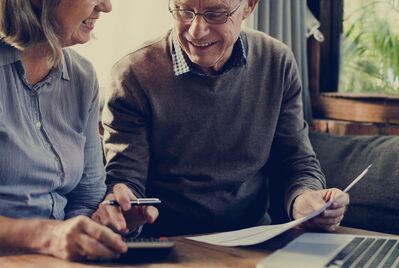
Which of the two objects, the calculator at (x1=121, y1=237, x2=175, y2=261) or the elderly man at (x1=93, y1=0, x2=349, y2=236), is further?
the elderly man at (x1=93, y1=0, x2=349, y2=236)

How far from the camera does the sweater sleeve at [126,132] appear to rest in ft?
5.99

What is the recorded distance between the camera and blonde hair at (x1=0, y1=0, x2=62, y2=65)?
151 cm

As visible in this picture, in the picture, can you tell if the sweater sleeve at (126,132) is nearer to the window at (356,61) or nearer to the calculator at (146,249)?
the calculator at (146,249)

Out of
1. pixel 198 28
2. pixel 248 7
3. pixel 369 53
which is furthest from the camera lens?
pixel 369 53

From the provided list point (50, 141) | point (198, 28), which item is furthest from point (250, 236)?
point (198, 28)

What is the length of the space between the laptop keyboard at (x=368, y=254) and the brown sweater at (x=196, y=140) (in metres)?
0.42

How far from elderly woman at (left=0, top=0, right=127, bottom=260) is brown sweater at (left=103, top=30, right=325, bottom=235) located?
0.17m

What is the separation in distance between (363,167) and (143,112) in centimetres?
81

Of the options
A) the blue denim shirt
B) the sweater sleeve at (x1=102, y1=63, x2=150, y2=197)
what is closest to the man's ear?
the sweater sleeve at (x1=102, y1=63, x2=150, y2=197)

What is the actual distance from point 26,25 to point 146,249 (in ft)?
1.90

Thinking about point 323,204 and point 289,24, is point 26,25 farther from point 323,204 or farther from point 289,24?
point 289,24

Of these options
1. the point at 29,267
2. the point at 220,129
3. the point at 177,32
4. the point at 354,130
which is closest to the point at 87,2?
the point at 177,32

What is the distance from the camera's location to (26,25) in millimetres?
1514

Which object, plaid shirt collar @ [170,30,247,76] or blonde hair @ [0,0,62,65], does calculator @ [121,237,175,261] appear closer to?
blonde hair @ [0,0,62,65]
